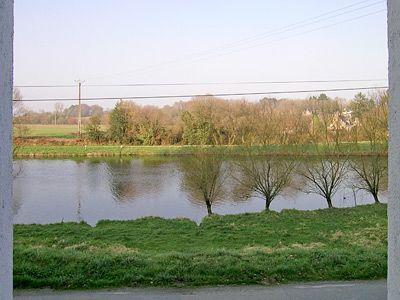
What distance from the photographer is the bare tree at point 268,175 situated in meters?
18.3

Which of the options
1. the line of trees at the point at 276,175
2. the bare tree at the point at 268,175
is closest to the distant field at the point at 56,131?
the line of trees at the point at 276,175

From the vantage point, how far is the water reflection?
1759 cm

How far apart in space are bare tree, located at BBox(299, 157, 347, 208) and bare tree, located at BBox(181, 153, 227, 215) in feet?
11.8

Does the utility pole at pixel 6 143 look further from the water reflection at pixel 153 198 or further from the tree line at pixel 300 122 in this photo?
the tree line at pixel 300 122

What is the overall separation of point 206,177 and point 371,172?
710cm

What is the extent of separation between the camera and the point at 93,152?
42.6 m

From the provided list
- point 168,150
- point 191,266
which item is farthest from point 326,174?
point 168,150

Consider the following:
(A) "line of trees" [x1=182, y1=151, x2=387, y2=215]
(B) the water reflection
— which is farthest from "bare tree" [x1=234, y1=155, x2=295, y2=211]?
(B) the water reflection

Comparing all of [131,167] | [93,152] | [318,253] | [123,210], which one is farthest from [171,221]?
[93,152]

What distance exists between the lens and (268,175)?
60.2 feet

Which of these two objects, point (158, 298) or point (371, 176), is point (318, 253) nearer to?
point (158, 298)

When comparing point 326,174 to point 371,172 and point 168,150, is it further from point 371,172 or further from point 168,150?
point 168,150

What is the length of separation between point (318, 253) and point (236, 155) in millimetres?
12853

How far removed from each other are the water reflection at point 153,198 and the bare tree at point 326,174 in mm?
408
